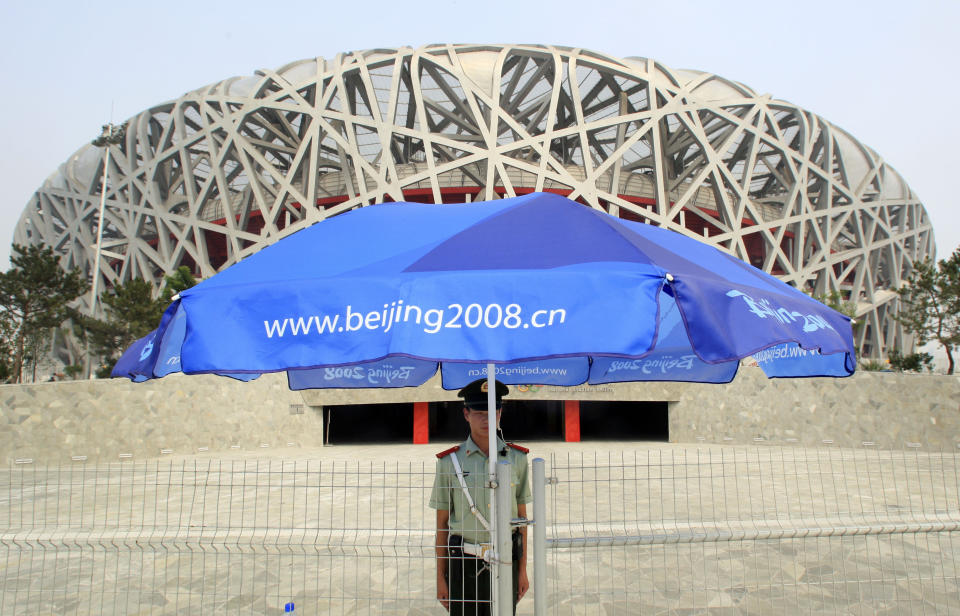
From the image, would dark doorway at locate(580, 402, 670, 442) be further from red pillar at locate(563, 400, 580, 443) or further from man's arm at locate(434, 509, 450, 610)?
man's arm at locate(434, 509, 450, 610)

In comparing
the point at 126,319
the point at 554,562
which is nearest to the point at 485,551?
the point at 554,562

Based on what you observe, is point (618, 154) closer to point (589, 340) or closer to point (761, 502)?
point (761, 502)

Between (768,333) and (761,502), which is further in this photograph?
(761,502)

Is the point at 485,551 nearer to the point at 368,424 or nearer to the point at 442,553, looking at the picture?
the point at 442,553

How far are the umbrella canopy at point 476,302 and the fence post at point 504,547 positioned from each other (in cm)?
57

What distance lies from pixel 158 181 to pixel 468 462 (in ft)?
120

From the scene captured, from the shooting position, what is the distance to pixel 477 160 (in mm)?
30797

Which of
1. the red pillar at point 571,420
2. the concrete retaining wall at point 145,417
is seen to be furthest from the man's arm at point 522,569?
the red pillar at point 571,420

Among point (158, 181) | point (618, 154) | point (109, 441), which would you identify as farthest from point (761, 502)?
point (158, 181)

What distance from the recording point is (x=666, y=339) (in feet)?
13.7

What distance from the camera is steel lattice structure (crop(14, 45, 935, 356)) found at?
30797 mm

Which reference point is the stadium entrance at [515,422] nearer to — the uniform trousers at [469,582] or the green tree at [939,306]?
the green tree at [939,306]

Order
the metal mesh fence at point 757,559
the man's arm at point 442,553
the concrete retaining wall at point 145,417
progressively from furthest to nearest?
the concrete retaining wall at point 145,417 → the metal mesh fence at point 757,559 → the man's arm at point 442,553

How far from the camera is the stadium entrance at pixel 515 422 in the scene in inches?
959
